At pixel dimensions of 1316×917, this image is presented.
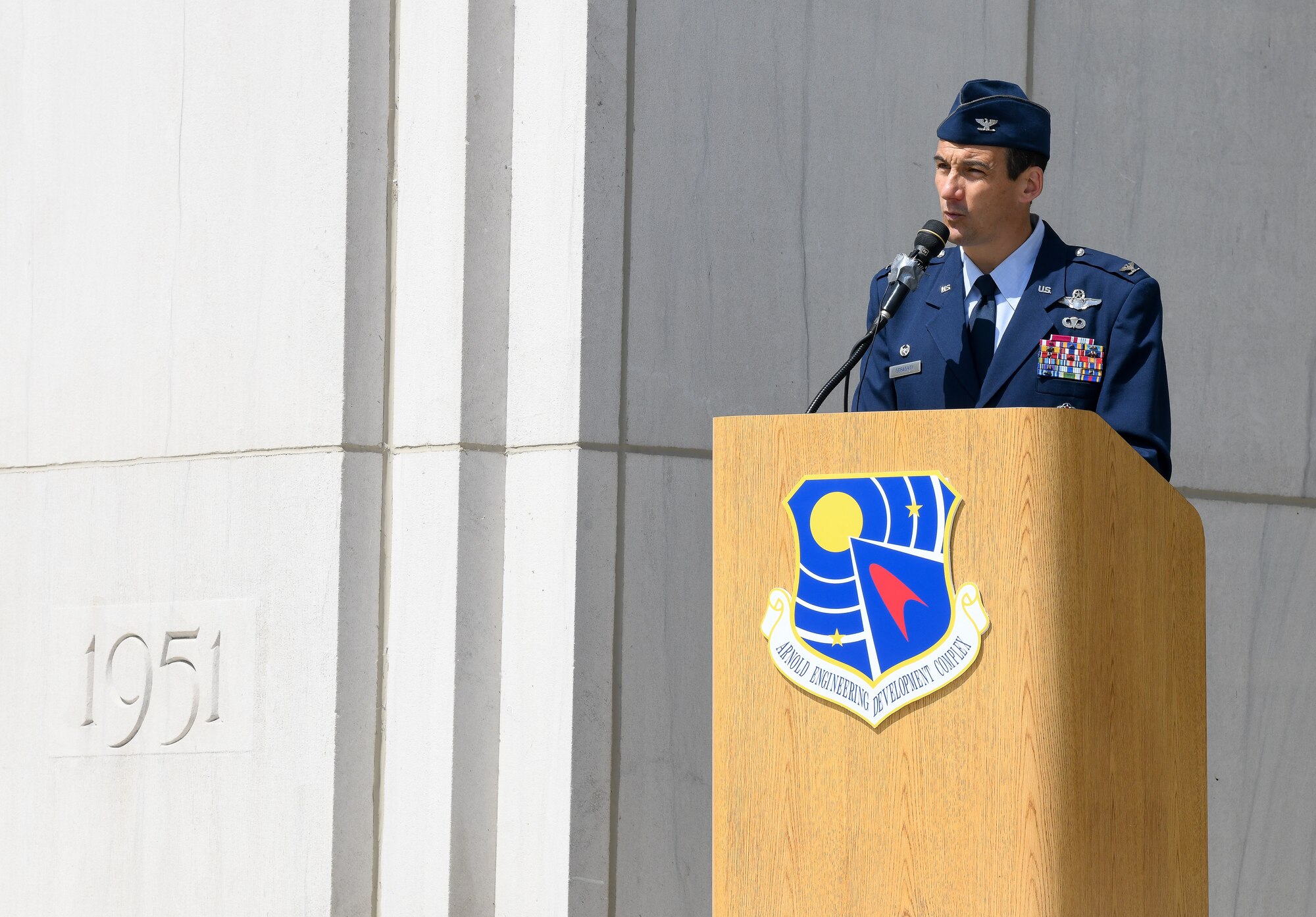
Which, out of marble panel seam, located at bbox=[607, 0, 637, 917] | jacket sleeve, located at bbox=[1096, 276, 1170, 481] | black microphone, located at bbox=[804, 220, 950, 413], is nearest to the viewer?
black microphone, located at bbox=[804, 220, 950, 413]

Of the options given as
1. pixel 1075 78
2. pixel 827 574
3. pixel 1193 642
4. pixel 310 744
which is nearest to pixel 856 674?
pixel 827 574

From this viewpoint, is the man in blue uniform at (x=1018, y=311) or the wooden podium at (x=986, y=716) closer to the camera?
the wooden podium at (x=986, y=716)

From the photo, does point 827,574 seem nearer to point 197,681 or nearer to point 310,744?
point 310,744

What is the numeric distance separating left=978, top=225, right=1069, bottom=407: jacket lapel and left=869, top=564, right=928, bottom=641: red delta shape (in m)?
0.53

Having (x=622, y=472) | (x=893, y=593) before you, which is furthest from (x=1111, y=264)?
(x=622, y=472)

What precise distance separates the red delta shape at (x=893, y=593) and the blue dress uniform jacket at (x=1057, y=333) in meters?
0.48

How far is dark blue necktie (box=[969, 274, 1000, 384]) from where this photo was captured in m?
2.86

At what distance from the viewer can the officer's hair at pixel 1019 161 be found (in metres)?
2.80

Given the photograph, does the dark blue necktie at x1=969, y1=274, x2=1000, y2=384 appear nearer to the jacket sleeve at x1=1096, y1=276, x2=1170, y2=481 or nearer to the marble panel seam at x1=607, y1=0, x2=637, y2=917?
the jacket sleeve at x1=1096, y1=276, x2=1170, y2=481

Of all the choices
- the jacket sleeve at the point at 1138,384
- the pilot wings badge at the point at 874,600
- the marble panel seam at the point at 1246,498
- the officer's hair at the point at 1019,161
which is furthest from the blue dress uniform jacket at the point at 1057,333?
the marble panel seam at the point at 1246,498

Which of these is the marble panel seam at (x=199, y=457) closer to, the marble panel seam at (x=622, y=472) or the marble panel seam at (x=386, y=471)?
the marble panel seam at (x=386, y=471)

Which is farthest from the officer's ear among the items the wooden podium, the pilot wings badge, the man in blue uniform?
the pilot wings badge

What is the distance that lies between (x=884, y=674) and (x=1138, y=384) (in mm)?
733

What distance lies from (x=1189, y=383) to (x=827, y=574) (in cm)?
231
